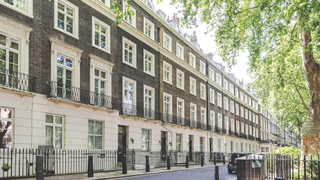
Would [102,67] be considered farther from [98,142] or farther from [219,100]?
[219,100]

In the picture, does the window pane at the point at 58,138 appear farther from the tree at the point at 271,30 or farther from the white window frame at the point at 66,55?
the tree at the point at 271,30

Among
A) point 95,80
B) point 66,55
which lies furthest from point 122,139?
point 66,55

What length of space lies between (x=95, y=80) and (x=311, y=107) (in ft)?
39.6

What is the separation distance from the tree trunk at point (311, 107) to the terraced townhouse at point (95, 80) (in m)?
7.19

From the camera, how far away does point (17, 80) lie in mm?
13516

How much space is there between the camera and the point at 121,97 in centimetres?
2109

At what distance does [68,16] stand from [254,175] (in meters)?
12.6

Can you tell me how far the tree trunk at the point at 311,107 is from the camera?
489 inches

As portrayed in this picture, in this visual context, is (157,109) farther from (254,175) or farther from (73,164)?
(254,175)

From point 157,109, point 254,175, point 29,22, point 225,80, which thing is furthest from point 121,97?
point 225,80

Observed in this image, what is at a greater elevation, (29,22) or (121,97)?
(29,22)

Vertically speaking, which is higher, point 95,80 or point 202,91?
point 202,91

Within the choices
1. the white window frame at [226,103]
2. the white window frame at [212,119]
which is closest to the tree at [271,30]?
the white window frame at [212,119]

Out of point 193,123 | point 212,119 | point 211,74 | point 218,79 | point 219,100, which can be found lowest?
point 193,123
